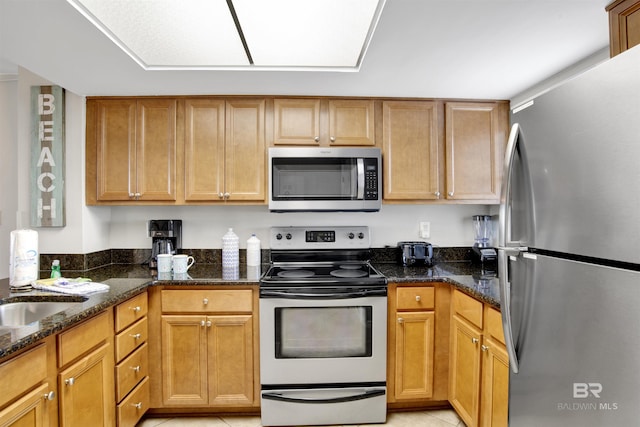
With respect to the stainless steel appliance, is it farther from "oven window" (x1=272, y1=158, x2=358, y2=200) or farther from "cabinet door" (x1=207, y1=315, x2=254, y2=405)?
"oven window" (x1=272, y1=158, x2=358, y2=200)

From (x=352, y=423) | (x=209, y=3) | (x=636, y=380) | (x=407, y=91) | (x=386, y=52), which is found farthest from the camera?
(x=407, y=91)

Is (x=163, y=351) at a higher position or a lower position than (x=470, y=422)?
higher

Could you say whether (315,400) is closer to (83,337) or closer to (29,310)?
(83,337)

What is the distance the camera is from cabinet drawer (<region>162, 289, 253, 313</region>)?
6.89ft

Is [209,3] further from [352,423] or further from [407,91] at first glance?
[352,423]

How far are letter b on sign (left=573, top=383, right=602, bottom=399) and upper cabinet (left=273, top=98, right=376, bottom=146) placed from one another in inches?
72.6

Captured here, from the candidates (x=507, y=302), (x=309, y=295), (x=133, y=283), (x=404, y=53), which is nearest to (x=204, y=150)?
(x=133, y=283)

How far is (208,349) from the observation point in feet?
6.88

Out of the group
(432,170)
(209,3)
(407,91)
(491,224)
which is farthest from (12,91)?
(491,224)

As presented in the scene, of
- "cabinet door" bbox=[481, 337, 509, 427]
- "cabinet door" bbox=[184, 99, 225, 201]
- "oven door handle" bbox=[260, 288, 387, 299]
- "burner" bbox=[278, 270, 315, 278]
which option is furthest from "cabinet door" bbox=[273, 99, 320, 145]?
"cabinet door" bbox=[481, 337, 509, 427]

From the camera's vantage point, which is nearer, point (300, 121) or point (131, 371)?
point (131, 371)

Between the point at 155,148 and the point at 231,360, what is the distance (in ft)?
5.09

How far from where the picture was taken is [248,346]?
82.8 inches

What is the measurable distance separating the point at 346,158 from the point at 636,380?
6.07ft
